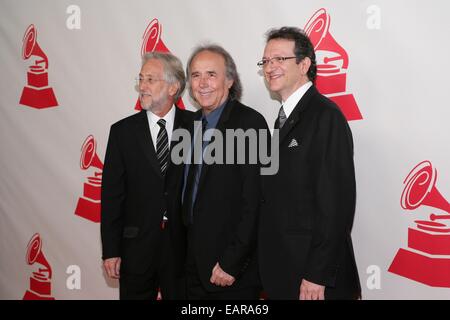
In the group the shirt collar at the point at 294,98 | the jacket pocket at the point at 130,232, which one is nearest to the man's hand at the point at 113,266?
the jacket pocket at the point at 130,232

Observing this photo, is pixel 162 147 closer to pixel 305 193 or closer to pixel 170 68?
pixel 170 68

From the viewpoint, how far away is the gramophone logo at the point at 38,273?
3.22 metres

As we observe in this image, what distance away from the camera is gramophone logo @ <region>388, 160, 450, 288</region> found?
2.22 meters

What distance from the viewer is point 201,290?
6.80 feet

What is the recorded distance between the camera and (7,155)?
10.6 ft

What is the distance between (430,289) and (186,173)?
1.25 metres

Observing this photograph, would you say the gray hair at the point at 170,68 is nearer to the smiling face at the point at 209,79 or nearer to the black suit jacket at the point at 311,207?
the smiling face at the point at 209,79

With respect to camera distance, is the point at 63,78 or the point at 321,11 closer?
the point at 321,11

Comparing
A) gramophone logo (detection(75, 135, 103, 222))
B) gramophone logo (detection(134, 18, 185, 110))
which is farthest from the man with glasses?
gramophone logo (detection(75, 135, 103, 222))

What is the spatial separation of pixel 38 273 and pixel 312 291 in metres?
2.17

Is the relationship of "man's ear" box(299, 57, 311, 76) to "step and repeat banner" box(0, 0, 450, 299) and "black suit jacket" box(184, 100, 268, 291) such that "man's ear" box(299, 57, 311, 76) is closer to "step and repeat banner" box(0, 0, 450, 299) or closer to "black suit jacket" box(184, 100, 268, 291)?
"black suit jacket" box(184, 100, 268, 291)
